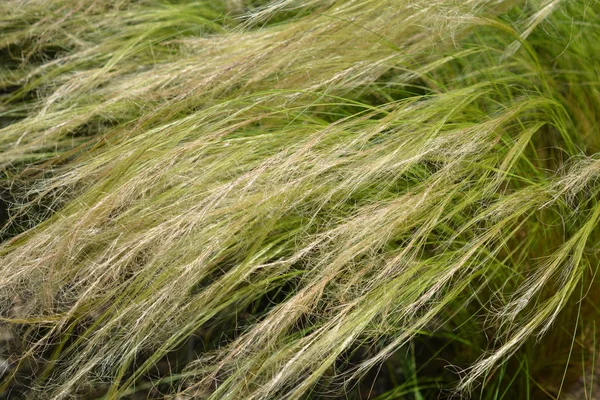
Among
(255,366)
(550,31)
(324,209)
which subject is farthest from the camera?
(550,31)

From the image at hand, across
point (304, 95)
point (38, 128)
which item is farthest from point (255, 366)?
point (38, 128)

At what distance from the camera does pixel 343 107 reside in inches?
70.6

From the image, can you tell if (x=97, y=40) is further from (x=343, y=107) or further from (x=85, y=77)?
(x=343, y=107)

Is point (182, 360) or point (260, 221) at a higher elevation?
point (260, 221)

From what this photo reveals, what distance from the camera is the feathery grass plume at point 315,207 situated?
51.8 inches

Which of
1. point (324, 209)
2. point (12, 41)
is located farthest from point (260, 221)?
point (12, 41)

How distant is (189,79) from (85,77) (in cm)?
34

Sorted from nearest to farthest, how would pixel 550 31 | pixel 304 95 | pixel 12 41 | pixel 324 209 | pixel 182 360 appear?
pixel 324 209
pixel 304 95
pixel 550 31
pixel 182 360
pixel 12 41

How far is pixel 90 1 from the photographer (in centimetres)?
200

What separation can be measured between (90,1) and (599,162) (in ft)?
4.46

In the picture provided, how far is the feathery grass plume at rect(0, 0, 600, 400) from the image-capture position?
132 cm

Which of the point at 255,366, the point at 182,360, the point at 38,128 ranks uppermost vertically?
the point at 38,128

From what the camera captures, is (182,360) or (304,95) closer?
(304,95)

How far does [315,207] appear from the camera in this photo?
4.69ft
